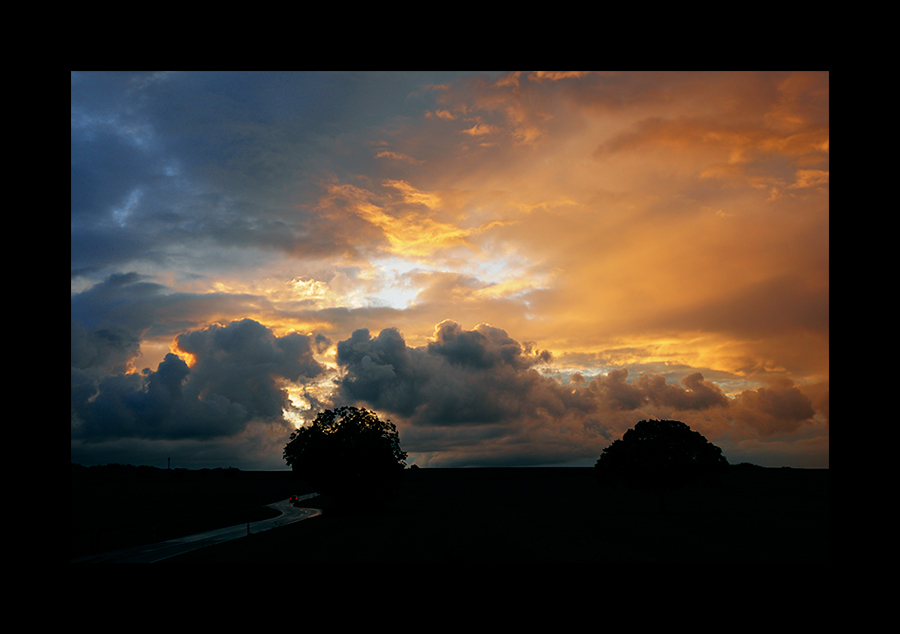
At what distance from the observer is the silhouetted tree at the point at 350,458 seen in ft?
170

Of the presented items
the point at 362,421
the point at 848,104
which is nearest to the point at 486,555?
the point at 848,104

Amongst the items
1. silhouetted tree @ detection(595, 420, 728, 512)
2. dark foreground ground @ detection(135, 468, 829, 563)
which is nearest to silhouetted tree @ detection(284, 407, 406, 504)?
dark foreground ground @ detection(135, 468, 829, 563)

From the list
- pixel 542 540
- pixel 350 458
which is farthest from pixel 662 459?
pixel 350 458

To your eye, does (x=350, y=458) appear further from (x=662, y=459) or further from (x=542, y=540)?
(x=662, y=459)

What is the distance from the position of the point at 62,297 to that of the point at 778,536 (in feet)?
161

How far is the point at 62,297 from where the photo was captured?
216 inches

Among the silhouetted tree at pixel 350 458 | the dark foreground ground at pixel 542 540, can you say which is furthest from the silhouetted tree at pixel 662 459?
the silhouetted tree at pixel 350 458

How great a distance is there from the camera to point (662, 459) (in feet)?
164

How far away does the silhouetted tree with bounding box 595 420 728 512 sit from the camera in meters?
49.9

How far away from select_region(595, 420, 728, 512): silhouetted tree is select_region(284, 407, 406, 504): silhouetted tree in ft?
68.7

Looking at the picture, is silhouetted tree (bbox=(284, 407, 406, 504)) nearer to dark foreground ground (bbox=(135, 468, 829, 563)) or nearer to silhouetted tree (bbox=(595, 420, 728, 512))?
dark foreground ground (bbox=(135, 468, 829, 563))

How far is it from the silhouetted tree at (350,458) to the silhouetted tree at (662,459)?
68.7 ft

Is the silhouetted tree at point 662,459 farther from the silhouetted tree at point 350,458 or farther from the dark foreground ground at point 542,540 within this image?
the silhouetted tree at point 350,458

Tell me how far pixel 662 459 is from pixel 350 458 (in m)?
29.6
